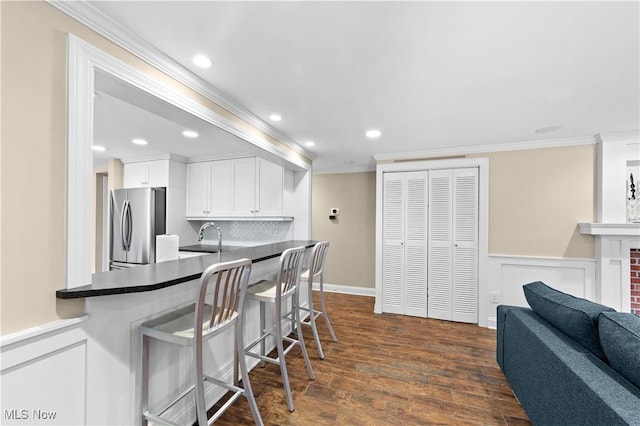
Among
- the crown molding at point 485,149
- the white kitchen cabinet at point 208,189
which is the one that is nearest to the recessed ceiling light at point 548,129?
the crown molding at point 485,149

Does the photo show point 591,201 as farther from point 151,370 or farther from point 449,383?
point 151,370

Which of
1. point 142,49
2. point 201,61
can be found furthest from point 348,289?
point 142,49

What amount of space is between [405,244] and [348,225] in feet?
4.45

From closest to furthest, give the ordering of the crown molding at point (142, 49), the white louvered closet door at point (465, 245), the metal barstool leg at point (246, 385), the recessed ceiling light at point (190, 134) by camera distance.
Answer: the crown molding at point (142, 49) < the metal barstool leg at point (246, 385) < the recessed ceiling light at point (190, 134) < the white louvered closet door at point (465, 245)

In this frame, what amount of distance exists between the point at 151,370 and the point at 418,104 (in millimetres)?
2662

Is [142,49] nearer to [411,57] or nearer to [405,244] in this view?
[411,57]

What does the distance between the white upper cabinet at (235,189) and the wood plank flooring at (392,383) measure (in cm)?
192

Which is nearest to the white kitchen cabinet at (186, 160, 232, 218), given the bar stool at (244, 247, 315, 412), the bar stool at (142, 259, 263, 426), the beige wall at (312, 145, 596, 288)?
the bar stool at (244, 247, 315, 412)

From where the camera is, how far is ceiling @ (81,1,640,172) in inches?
50.1

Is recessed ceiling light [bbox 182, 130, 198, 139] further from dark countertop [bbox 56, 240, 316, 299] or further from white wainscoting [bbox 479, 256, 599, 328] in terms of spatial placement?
white wainscoting [bbox 479, 256, 599, 328]

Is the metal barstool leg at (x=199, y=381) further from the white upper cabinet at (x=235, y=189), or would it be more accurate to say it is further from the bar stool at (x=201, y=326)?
the white upper cabinet at (x=235, y=189)

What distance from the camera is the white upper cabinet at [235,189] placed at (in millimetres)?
4043

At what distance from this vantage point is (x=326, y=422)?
5.84 ft

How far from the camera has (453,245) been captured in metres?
3.67
